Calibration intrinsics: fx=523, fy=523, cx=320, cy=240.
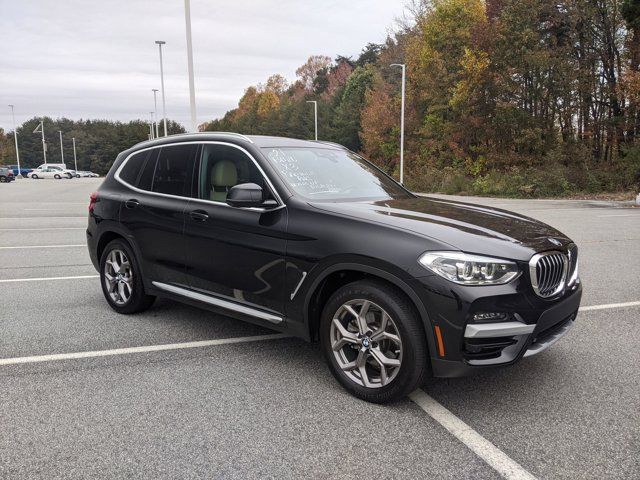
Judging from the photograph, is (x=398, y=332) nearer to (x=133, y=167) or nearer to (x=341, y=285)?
(x=341, y=285)

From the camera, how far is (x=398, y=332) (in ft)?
10.5

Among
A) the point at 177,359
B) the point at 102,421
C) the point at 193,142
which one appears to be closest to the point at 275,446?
the point at 102,421

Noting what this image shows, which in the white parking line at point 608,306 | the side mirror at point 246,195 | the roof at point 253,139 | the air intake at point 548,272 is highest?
the roof at point 253,139

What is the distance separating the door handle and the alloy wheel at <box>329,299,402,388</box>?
149 cm

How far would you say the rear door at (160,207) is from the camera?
15.0 feet

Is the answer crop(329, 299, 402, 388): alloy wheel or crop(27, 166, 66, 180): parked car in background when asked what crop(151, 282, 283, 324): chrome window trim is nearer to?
crop(329, 299, 402, 388): alloy wheel

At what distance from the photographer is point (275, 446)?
290 centimetres

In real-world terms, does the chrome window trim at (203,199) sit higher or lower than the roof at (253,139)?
lower

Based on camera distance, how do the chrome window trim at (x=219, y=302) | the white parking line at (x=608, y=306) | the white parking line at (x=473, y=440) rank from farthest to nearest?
the white parking line at (x=608, y=306)
the chrome window trim at (x=219, y=302)
the white parking line at (x=473, y=440)

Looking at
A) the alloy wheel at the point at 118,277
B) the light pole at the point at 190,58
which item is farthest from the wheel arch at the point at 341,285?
the light pole at the point at 190,58

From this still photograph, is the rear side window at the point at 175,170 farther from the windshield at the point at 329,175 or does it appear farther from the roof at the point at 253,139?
the windshield at the point at 329,175

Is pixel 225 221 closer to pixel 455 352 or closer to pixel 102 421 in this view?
pixel 102 421

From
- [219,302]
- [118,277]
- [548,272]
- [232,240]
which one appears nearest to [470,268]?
[548,272]

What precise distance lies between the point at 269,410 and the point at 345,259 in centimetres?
107
